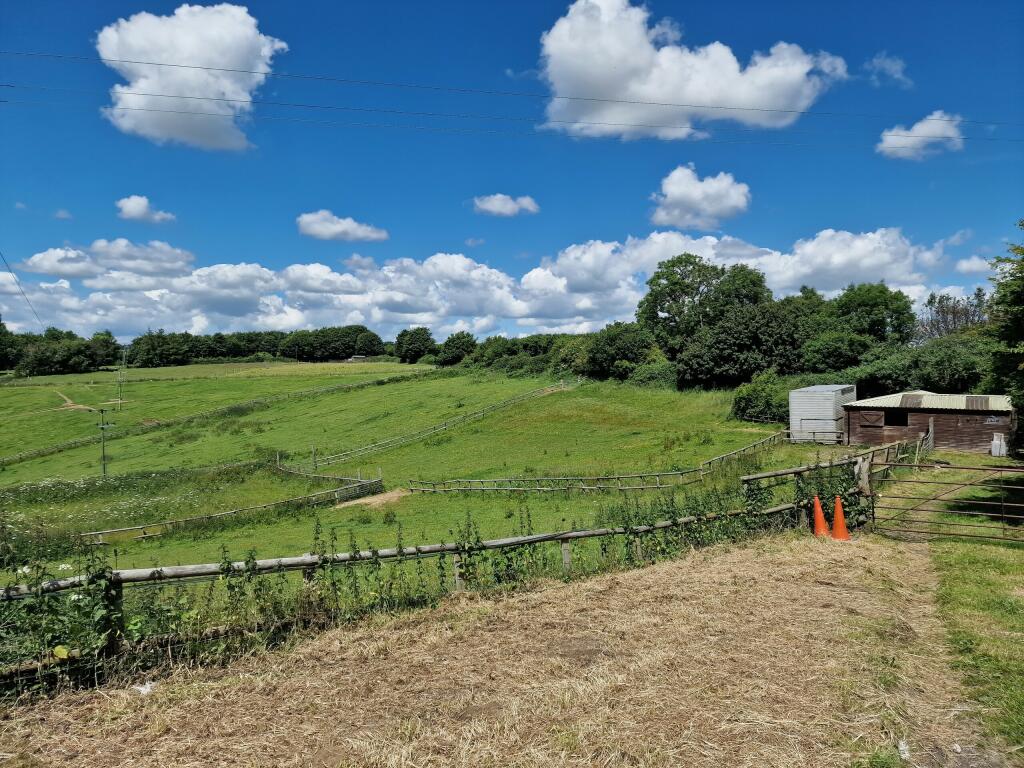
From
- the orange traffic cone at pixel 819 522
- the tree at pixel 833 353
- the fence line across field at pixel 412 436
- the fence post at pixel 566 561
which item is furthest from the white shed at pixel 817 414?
the fence post at pixel 566 561

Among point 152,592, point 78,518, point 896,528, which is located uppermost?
point 152,592

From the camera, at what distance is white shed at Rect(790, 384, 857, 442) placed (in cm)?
3556

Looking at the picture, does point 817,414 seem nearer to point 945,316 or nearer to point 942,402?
point 942,402

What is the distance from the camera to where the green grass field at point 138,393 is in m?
53.9

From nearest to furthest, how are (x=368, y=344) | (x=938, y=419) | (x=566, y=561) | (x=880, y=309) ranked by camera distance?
(x=566, y=561)
(x=938, y=419)
(x=880, y=309)
(x=368, y=344)

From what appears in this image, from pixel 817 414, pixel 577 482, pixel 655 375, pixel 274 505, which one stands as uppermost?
pixel 655 375

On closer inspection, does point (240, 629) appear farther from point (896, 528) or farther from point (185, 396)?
point (185, 396)

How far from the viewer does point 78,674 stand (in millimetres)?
5961

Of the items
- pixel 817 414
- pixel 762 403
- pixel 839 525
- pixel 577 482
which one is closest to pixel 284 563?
pixel 839 525

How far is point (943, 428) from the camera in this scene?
31.4 metres

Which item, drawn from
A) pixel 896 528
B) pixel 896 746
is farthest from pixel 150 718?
pixel 896 528

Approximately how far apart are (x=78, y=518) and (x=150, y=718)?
28.2 metres

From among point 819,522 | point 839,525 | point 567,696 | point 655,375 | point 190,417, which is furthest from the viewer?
point 655,375

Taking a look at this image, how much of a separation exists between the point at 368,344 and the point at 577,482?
346 ft
